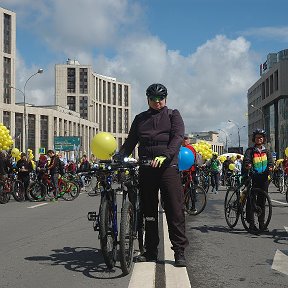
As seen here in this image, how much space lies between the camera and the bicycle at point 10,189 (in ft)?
54.3

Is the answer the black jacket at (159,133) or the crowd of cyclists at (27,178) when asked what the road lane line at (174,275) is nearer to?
the black jacket at (159,133)

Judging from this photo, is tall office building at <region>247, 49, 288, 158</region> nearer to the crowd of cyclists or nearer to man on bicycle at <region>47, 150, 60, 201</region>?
the crowd of cyclists

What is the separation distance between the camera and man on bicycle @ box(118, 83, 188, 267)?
546 cm

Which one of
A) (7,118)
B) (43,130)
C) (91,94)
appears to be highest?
(91,94)

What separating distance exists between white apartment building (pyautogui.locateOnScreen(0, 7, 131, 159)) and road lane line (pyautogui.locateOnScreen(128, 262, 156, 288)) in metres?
70.5

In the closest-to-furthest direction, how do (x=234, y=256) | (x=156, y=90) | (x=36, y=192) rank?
(x=156, y=90) < (x=234, y=256) < (x=36, y=192)

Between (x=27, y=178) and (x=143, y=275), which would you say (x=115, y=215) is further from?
(x=27, y=178)

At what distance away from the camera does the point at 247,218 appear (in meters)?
8.47

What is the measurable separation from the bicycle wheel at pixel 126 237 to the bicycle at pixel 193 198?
6.18 meters

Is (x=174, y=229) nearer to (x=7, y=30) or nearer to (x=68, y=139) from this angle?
(x=68, y=139)

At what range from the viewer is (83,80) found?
14550 cm

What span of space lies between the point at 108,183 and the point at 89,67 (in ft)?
474

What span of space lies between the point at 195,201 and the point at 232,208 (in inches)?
106

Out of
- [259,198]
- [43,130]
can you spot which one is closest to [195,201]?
[259,198]
